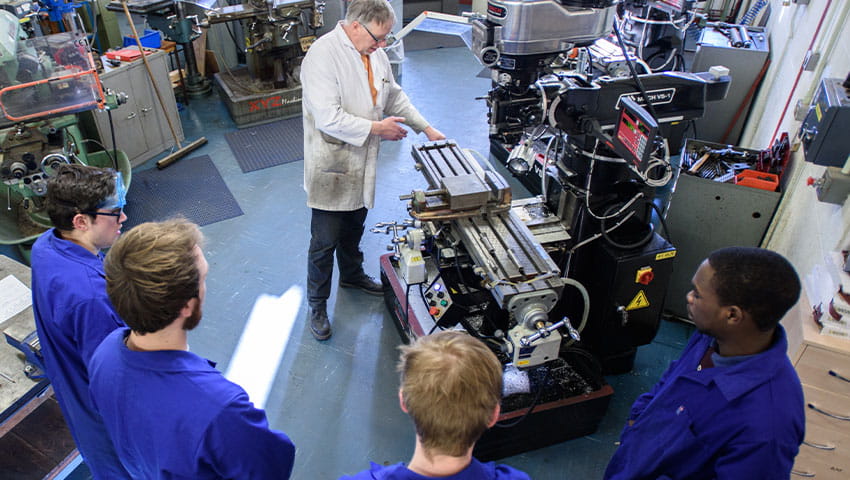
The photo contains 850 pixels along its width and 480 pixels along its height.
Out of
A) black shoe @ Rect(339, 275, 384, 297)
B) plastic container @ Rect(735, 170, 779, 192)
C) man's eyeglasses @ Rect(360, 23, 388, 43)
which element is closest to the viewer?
man's eyeglasses @ Rect(360, 23, 388, 43)

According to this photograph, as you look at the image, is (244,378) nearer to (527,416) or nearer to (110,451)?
(110,451)

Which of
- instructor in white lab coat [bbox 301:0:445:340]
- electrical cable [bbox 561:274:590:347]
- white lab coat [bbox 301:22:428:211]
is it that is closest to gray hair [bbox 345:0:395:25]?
instructor in white lab coat [bbox 301:0:445:340]

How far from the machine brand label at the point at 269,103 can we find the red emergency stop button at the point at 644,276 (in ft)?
12.4

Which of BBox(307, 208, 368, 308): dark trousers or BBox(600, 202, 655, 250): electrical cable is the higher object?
BBox(600, 202, 655, 250): electrical cable

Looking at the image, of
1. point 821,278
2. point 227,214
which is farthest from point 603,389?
point 227,214

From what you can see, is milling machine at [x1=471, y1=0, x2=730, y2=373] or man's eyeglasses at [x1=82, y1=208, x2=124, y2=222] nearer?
man's eyeglasses at [x1=82, y1=208, x2=124, y2=222]

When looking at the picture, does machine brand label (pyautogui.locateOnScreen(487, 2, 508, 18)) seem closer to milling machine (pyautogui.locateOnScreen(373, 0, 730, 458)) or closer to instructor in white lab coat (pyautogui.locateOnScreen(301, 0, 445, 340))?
milling machine (pyautogui.locateOnScreen(373, 0, 730, 458))

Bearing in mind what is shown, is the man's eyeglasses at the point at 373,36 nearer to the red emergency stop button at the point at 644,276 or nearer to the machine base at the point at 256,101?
the red emergency stop button at the point at 644,276

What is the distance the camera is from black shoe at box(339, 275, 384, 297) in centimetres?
313

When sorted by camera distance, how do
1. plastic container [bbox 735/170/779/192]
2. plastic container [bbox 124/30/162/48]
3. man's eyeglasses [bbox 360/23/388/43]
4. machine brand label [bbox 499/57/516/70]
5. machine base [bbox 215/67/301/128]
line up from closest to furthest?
man's eyeglasses [bbox 360/23/388/43], plastic container [bbox 735/170/779/192], machine brand label [bbox 499/57/516/70], plastic container [bbox 124/30/162/48], machine base [bbox 215/67/301/128]

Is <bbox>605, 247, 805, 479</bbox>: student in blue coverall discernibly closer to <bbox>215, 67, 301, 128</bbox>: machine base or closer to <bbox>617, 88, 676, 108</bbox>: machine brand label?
<bbox>617, 88, 676, 108</bbox>: machine brand label

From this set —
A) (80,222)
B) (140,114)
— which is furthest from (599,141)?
(140,114)

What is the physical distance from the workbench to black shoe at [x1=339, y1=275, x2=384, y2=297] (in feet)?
4.93

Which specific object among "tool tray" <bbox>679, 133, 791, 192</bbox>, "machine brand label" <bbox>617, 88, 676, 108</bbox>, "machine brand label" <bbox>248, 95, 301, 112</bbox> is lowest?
"machine brand label" <bbox>248, 95, 301, 112</bbox>
